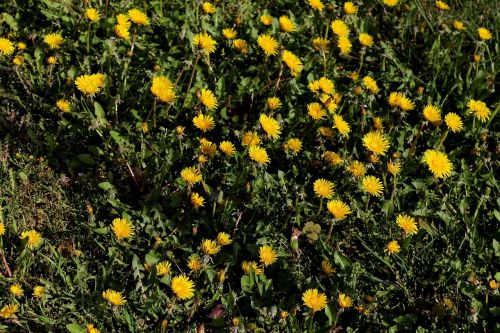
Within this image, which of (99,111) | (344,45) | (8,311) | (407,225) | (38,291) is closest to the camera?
(8,311)

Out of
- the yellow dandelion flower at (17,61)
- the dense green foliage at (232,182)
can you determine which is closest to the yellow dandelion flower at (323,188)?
the dense green foliage at (232,182)

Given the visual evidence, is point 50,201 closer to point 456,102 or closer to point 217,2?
point 217,2

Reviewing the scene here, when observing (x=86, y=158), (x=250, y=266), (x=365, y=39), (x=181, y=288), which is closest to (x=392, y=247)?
(x=250, y=266)

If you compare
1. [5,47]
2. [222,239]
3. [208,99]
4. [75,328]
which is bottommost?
[75,328]

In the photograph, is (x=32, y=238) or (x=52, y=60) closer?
(x=32, y=238)

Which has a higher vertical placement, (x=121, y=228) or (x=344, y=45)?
(x=344, y=45)

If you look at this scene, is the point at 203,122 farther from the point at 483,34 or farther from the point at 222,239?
the point at 483,34

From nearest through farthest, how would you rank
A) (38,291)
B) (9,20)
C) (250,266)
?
(38,291), (250,266), (9,20)

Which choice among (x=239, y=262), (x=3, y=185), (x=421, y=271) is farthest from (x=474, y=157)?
(x=3, y=185)

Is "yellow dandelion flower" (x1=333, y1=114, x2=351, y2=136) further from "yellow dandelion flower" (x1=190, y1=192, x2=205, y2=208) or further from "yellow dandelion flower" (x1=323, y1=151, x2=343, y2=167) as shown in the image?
"yellow dandelion flower" (x1=190, y1=192, x2=205, y2=208)
